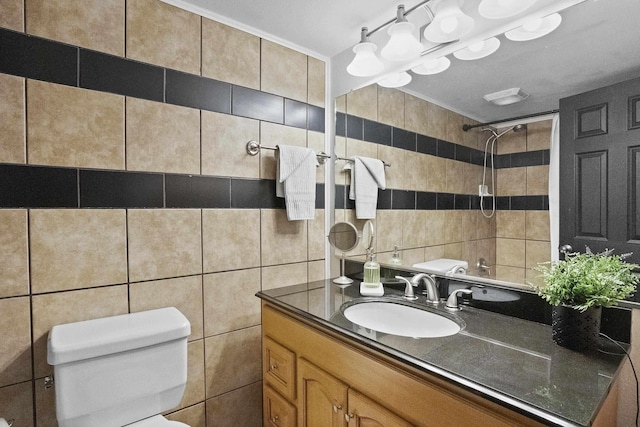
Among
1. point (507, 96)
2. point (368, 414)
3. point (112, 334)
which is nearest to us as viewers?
point (368, 414)

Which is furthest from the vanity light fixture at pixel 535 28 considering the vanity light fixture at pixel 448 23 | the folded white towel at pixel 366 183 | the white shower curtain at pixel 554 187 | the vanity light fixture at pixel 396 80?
the folded white towel at pixel 366 183

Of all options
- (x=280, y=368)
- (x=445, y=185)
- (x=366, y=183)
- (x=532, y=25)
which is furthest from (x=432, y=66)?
(x=280, y=368)

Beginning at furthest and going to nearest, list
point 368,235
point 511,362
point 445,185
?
1. point 368,235
2. point 445,185
3. point 511,362

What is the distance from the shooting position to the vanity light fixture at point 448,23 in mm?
1259

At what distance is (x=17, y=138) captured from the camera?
1.10 metres

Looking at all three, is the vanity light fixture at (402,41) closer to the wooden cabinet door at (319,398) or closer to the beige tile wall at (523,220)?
the beige tile wall at (523,220)

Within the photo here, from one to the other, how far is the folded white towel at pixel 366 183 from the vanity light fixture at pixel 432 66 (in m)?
0.46

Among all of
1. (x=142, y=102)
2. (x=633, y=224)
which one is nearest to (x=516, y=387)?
(x=633, y=224)

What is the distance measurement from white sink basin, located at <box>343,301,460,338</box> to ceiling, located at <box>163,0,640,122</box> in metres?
0.82

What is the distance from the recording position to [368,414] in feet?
3.28

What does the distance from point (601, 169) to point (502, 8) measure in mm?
638

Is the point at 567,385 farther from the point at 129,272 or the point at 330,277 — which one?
the point at 129,272

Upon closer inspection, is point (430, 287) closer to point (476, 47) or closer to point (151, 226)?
point (476, 47)

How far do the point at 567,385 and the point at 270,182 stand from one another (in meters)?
1.34
